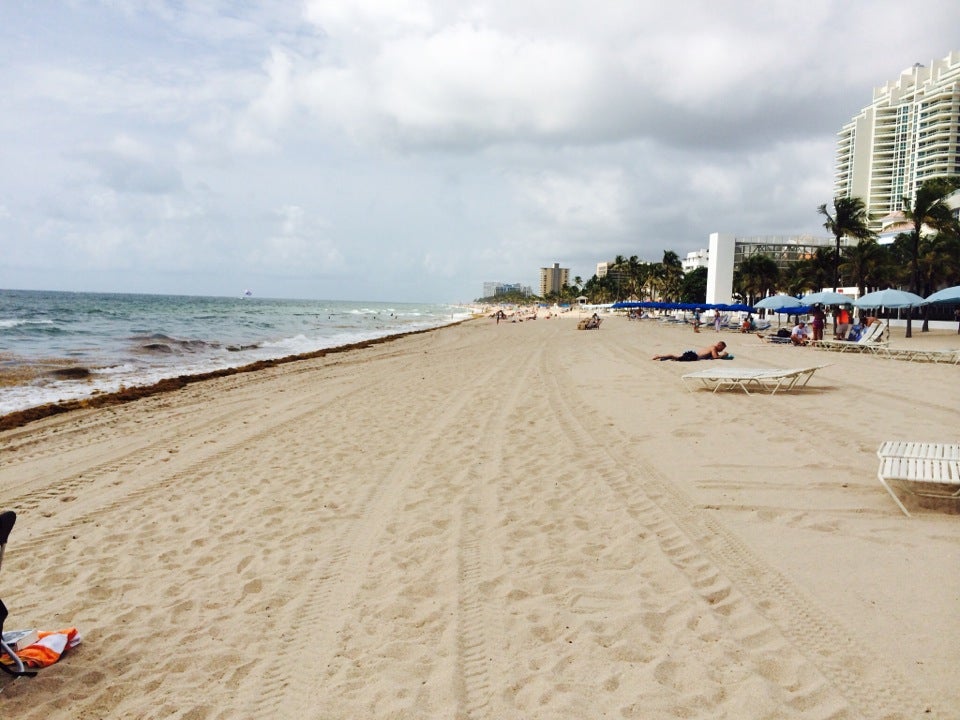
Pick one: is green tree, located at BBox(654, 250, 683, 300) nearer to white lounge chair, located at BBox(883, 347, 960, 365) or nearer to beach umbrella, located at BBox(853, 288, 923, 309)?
beach umbrella, located at BBox(853, 288, 923, 309)

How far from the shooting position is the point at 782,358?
17328mm

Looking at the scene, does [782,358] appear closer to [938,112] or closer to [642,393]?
[642,393]

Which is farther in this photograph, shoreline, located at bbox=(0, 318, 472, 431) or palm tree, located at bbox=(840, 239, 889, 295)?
palm tree, located at bbox=(840, 239, 889, 295)

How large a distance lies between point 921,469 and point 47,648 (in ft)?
18.6

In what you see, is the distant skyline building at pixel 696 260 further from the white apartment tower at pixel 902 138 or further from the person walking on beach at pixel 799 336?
the person walking on beach at pixel 799 336

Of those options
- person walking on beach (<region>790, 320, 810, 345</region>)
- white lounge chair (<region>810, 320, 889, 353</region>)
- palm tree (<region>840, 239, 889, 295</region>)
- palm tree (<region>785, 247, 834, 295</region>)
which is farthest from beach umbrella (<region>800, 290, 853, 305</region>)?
palm tree (<region>785, 247, 834, 295</region>)

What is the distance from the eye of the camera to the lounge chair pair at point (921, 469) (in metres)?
4.47

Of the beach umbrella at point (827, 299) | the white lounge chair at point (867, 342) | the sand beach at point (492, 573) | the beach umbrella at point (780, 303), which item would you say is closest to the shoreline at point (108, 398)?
the sand beach at point (492, 573)

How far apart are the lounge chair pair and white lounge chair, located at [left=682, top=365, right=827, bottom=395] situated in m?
4.25

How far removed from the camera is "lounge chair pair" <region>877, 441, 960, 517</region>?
4.47 meters

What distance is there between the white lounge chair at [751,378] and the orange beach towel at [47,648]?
8.32 metres

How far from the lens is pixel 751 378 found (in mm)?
9516

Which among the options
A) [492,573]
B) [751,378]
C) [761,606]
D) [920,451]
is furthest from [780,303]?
[492,573]

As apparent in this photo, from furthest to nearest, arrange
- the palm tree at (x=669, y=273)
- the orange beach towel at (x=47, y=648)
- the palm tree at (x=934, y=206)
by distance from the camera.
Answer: the palm tree at (x=669, y=273) → the palm tree at (x=934, y=206) → the orange beach towel at (x=47, y=648)
